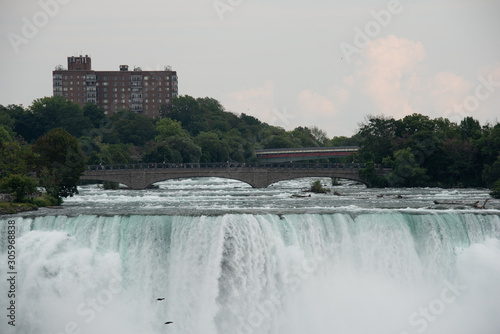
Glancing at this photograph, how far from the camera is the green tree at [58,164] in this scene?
230ft

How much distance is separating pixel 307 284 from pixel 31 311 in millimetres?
16813

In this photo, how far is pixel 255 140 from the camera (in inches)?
7820

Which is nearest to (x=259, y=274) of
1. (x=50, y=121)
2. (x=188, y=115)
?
(x=50, y=121)

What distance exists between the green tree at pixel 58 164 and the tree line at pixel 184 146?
0.10 metres

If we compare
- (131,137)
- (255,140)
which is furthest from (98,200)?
(255,140)

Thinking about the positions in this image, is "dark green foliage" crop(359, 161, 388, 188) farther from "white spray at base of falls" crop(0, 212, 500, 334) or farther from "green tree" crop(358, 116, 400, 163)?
"white spray at base of falls" crop(0, 212, 500, 334)

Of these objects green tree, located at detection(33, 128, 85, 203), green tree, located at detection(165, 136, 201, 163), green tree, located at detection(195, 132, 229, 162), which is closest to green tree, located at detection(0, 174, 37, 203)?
green tree, located at detection(33, 128, 85, 203)

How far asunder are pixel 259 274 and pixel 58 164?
33.2 metres

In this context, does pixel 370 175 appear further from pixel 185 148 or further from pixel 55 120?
pixel 55 120

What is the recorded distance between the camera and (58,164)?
2815 inches

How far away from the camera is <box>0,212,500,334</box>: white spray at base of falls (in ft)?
144

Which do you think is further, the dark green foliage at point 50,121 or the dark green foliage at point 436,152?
the dark green foliage at point 50,121

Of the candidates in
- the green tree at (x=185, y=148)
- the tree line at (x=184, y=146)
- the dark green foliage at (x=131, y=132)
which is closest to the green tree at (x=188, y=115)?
the tree line at (x=184, y=146)

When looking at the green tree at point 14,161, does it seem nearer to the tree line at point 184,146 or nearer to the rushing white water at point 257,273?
the tree line at point 184,146
